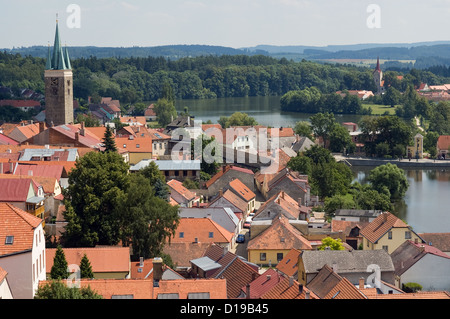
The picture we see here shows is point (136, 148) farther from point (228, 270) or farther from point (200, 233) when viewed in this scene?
point (228, 270)

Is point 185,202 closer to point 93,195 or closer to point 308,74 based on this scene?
point 93,195

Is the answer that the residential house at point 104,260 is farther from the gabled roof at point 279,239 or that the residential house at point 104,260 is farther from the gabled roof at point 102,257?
the gabled roof at point 279,239

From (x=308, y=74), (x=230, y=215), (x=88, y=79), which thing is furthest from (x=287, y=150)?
(x=308, y=74)

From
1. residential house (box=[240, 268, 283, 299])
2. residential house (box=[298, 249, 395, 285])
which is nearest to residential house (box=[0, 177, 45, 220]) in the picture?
residential house (box=[240, 268, 283, 299])

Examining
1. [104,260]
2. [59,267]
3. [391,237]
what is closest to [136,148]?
[391,237]

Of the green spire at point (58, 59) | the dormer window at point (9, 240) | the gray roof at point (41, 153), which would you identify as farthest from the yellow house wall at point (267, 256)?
the green spire at point (58, 59)

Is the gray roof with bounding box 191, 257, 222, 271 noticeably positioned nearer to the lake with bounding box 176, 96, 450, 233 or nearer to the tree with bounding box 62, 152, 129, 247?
the tree with bounding box 62, 152, 129, 247
